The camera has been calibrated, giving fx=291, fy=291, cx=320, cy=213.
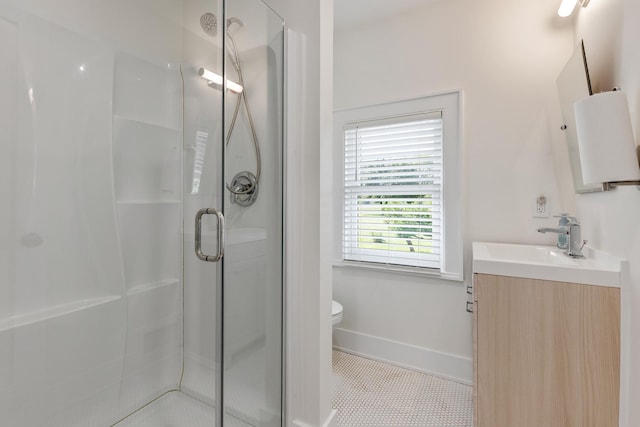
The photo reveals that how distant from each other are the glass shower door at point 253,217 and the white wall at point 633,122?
4.43 ft

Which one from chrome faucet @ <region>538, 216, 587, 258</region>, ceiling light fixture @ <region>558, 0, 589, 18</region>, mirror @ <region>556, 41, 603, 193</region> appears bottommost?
chrome faucet @ <region>538, 216, 587, 258</region>

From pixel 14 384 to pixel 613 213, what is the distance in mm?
2563

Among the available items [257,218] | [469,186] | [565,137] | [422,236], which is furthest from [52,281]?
[565,137]

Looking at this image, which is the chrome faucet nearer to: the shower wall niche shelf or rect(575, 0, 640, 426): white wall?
rect(575, 0, 640, 426): white wall

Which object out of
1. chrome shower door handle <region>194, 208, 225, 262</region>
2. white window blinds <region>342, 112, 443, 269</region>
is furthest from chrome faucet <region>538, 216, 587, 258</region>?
chrome shower door handle <region>194, 208, 225, 262</region>

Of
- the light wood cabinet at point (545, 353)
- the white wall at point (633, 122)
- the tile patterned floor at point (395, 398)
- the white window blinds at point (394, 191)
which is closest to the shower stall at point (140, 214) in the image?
the tile patterned floor at point (395, 398)

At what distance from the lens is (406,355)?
211 centimetres

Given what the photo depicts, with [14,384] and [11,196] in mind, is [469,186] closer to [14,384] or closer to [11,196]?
[11,196]

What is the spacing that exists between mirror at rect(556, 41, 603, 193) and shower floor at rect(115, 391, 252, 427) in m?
2.04

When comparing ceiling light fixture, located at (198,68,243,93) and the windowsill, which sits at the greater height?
ceiling light fixture, located at (198,68,243,93)

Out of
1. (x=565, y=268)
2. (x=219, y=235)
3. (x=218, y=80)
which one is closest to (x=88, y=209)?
(x=219, y=235)

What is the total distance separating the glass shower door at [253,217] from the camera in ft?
4.08

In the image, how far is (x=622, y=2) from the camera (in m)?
1.11

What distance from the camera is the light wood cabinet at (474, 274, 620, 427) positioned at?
1.12 meters
